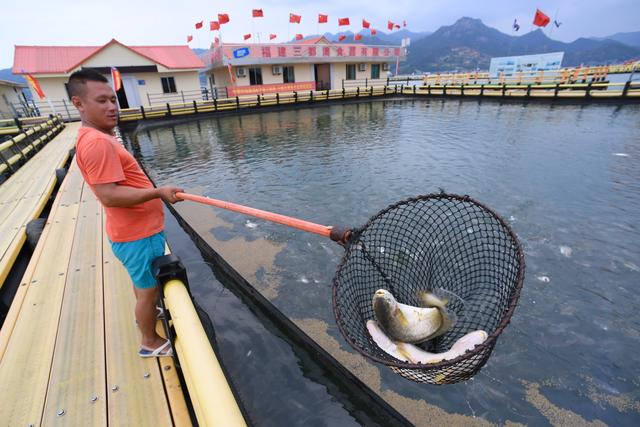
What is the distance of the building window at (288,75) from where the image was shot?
112 ft

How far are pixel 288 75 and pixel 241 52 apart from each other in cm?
611

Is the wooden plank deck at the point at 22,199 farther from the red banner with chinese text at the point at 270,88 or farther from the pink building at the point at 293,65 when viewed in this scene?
the pink building at the point at 293,65

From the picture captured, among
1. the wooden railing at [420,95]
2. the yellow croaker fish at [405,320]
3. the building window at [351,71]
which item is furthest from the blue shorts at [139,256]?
the building window at [351,71]

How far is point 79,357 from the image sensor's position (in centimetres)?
235

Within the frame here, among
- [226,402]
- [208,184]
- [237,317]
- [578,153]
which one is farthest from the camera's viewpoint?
[578,153]

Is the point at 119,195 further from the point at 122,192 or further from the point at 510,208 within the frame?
the point at 510,208

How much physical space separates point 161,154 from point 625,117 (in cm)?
2417

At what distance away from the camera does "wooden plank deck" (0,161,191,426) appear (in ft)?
6.36

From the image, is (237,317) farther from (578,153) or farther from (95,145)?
(578,153)

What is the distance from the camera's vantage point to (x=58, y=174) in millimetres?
7246

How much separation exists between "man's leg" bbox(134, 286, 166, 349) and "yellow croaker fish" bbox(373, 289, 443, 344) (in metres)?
1.72

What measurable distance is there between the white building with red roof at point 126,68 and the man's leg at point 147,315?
27.7 m

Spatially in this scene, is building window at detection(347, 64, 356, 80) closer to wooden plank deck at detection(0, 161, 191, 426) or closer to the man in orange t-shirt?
wooden plank deck at detection(0, 161, 191, 426)

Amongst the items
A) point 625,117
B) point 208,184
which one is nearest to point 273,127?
point 208,184
